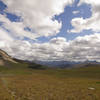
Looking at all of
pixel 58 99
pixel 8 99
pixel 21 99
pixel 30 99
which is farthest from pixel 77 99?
pixel 8 99

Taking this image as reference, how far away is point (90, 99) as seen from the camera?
827 inches

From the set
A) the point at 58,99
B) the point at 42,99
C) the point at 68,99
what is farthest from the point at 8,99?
the point at 68,99

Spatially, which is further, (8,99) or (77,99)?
(77,99)

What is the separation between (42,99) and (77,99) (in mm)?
6447

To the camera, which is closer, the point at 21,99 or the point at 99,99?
the point at 21,99

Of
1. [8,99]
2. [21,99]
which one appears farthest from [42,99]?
[8,99]

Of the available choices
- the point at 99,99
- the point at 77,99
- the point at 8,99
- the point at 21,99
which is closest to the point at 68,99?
the point at 77,99

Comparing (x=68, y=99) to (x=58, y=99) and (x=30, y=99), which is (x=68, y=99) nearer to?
(x=58, y=99)

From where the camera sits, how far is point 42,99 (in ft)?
65.8

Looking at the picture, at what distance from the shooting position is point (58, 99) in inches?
806

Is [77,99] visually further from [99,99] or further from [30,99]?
[30,99]

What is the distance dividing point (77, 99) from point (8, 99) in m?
12.2

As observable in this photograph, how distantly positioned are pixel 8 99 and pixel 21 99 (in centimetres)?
215

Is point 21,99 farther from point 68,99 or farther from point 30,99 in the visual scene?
point 68,99
